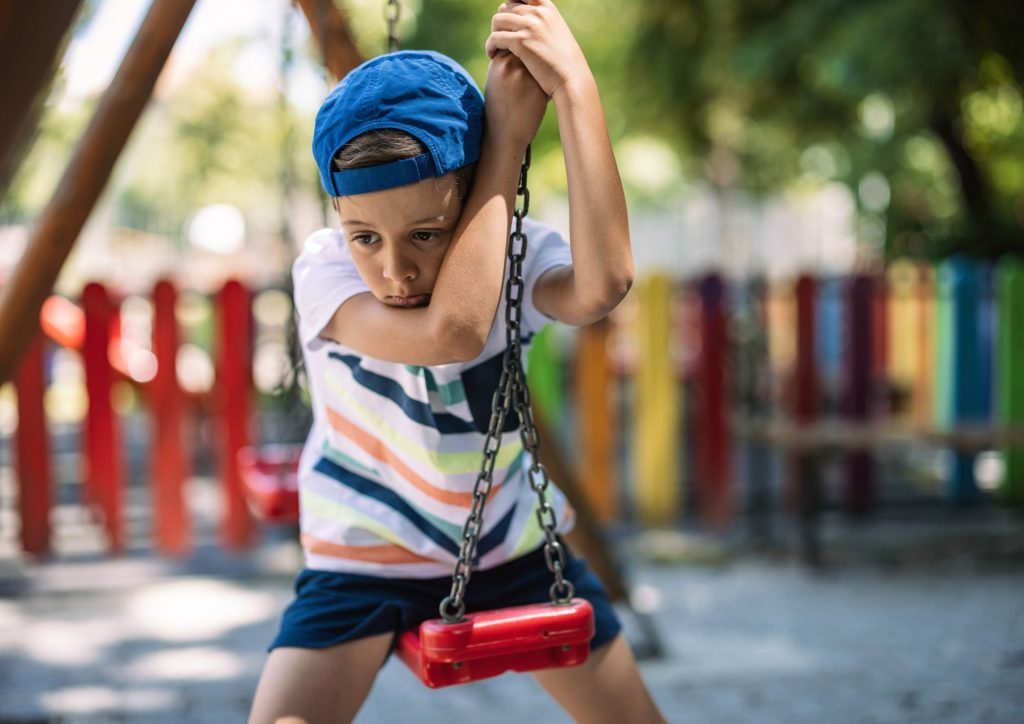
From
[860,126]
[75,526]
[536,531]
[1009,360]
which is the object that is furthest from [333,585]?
[860,126]

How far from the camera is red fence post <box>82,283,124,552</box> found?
5.95 metres

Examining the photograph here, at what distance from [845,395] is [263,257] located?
18729 millimetres

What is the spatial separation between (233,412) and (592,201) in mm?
4626

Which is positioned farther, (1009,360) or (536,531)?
(1009,360)

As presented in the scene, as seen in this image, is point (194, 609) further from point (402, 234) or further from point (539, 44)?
point (539, 44)

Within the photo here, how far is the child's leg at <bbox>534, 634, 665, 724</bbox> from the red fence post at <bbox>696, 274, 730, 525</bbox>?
187 inches

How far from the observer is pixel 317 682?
6.00 ft

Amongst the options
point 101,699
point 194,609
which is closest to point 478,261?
point 101,699

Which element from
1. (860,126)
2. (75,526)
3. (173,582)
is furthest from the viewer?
(860,126)

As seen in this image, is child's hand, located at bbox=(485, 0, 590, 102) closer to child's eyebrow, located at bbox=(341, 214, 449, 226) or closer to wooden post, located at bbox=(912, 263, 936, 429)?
child's eyebrow, located at bbox=(341, 214, 449, 226)

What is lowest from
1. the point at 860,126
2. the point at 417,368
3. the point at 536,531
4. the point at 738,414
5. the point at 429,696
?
the point at 429,696

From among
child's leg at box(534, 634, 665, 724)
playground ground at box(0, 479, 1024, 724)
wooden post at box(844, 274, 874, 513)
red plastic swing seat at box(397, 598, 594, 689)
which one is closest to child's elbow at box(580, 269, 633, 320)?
red plastic swing seat at box(397, 598, 594, 689)

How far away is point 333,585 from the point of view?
6.40 feet

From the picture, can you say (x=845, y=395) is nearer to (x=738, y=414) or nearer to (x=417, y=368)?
(x=738, y=414)
